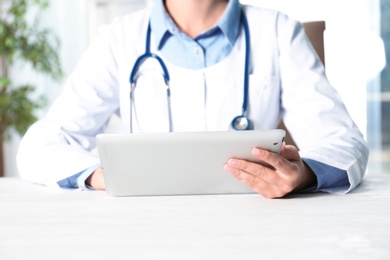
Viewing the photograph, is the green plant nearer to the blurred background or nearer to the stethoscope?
the blurred background

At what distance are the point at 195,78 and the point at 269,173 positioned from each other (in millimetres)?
536

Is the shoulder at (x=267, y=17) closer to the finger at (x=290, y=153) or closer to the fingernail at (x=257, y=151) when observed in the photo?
the finger at (x=290, y=153)

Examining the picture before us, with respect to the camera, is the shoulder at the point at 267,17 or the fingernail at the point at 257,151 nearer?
the fingernail at the point at 257,151

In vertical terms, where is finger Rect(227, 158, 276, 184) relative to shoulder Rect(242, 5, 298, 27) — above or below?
below

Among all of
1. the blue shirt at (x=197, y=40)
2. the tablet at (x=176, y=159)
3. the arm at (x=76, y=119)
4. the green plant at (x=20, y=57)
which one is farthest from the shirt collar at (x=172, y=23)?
the green plant at (x=20, y=57)

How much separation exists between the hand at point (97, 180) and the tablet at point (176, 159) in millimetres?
104

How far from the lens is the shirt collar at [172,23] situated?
166 cm

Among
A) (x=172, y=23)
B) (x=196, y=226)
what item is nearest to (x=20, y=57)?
(x=172, y=23)

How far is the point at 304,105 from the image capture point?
1.61 meters

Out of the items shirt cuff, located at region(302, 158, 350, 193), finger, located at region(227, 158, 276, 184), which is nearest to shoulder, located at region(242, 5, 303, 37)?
shirt cuff, located at region(302, 158, 350, 193)

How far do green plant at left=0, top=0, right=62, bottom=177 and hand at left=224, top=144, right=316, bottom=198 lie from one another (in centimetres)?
291

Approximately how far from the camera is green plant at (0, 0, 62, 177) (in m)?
3.94

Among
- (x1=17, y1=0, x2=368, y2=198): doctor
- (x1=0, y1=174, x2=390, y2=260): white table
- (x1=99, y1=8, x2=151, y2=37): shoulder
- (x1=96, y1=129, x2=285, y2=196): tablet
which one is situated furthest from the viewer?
(x1=99, y1=8, x2=151, y2=37): shoulder

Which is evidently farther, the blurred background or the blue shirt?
the blurred background
